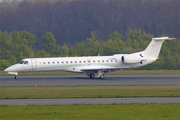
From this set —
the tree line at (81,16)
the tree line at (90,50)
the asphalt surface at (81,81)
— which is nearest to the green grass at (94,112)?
the asphalt surface at (81,81)

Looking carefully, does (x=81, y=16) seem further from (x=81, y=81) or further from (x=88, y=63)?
(x=81, y=81)

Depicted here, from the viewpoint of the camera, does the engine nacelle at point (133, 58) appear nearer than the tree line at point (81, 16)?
Yes

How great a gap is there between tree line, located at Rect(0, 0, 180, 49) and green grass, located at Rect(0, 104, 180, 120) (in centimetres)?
9767

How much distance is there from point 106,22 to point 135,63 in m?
79.0

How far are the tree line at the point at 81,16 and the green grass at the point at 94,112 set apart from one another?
320ft

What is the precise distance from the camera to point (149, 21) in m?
117

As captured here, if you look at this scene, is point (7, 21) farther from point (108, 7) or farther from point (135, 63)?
point (135, 63)

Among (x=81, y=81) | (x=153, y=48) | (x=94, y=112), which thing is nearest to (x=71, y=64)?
(x=81, y=81)

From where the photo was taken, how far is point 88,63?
146ft

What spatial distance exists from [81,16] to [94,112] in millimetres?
109528

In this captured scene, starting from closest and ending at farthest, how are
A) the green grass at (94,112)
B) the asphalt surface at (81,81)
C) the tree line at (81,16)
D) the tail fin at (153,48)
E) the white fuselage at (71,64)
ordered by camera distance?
the green grass at (94,112) → the asphalt surface at (81,81) → the white fuselage at (71,64) → the tail fin at (153,48) → the tree line at (81,16)

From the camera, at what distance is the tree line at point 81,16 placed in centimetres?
11781

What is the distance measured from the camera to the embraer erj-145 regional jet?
1678 inches

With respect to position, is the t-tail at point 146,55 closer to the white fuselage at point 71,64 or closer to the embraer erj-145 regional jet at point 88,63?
the embraer erj-145 regional jet at point 88,63
